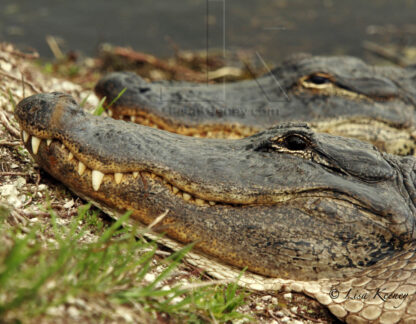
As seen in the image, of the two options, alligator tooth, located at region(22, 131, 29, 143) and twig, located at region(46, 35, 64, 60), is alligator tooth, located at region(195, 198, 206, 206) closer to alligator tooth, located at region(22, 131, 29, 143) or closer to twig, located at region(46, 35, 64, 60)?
alligator tooth, located at region(22, 131, 29, 143)

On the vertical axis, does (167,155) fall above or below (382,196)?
above

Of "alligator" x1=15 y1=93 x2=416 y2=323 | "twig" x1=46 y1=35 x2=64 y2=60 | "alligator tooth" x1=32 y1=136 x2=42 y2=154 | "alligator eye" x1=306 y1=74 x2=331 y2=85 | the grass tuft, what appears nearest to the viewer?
the grass tuft

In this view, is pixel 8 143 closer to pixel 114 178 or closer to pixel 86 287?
pixel 114 178

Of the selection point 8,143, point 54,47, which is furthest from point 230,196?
point 54,47

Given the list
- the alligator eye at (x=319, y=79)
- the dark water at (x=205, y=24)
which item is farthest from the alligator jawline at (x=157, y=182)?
the dark water at (x=205, y=24)

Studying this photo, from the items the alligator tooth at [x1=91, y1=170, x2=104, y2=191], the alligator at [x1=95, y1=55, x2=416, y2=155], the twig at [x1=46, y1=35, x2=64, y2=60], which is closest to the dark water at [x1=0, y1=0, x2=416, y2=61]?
the twig at [x1=46, y1=35, x2=64, y2=60]

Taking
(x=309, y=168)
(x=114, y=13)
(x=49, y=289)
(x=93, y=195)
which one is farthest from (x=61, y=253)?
(x=114, y=13)

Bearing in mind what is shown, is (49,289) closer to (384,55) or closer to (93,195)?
(93,195)
